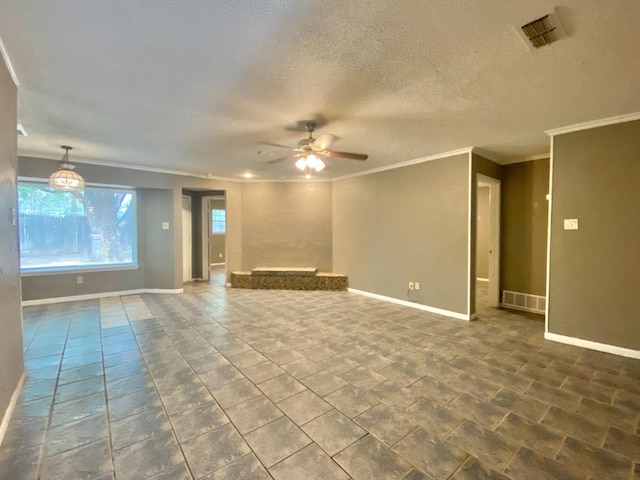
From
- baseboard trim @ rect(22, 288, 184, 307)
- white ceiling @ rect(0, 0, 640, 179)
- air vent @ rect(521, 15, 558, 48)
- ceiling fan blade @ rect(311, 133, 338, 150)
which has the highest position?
white ceiling @ rect(0, 0, 640, 179)

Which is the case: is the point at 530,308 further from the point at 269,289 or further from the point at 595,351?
the point at 269,289

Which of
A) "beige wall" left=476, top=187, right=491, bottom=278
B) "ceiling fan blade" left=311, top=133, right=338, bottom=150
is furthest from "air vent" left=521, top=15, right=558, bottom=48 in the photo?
"beige wall" left=476, top=187, right=491, bottom=278

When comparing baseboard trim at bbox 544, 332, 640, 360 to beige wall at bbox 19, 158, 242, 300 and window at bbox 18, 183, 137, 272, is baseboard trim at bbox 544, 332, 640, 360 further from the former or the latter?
window at bbox 18, 183, 137, 272

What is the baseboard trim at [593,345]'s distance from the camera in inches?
116

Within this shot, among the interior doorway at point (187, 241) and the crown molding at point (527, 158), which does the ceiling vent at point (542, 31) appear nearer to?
the crown molding at point (527, 158)

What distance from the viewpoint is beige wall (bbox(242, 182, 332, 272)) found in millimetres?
6477

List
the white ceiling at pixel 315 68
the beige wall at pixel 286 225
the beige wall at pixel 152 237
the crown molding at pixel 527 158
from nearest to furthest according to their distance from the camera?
1. the white ceiling at pixel 315 68
2. the crown molding at pixel 527 158
3. the beige wall at pixel 152 237
4. the beige wall at pixel 286 225

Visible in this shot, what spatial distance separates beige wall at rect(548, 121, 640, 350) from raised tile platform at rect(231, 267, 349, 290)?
3.63m

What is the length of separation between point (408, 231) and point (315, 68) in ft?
11.2

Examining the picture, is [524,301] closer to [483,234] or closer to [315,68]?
[483,234]

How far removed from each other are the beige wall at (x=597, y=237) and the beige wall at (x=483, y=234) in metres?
3.08

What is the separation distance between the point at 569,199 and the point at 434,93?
2.25 metres

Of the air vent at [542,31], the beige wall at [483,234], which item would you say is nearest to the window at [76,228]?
the air vent at [542,31]

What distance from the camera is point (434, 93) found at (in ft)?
7.86
